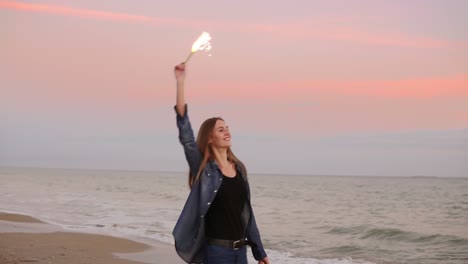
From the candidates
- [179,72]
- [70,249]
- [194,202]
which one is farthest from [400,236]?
[179,72]

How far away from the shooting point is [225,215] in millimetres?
4082

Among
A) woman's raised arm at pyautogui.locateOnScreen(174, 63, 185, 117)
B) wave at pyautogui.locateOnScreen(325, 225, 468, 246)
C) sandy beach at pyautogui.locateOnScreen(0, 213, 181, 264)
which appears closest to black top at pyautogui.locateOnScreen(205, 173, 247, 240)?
woman's raised arm at pyautogui.locateOnScreen(174, 63, 185, 117)

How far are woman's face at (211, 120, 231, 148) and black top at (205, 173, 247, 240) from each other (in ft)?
0.76

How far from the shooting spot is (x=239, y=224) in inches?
162

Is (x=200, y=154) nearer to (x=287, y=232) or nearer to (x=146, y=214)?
(x=287, y=232)

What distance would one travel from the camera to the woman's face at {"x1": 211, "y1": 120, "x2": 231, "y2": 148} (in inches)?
164

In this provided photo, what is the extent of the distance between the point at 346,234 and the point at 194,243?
19110 millimetres

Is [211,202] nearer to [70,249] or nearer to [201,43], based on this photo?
[201,43]

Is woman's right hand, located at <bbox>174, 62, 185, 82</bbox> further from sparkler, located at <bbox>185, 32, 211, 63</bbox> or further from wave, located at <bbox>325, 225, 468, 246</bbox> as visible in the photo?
wave, located at <bbox>325, 225, 468, 246</bbox>

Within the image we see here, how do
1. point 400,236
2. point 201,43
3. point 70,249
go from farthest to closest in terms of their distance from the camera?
point 400,236, point 70,249, point 201,43

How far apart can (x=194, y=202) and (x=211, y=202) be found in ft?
0.42

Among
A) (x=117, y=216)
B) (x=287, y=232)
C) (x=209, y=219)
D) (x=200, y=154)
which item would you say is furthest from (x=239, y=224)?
(x=117, y=216)

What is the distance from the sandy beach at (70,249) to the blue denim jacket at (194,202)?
7.28 meters

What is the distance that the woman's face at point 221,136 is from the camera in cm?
416
